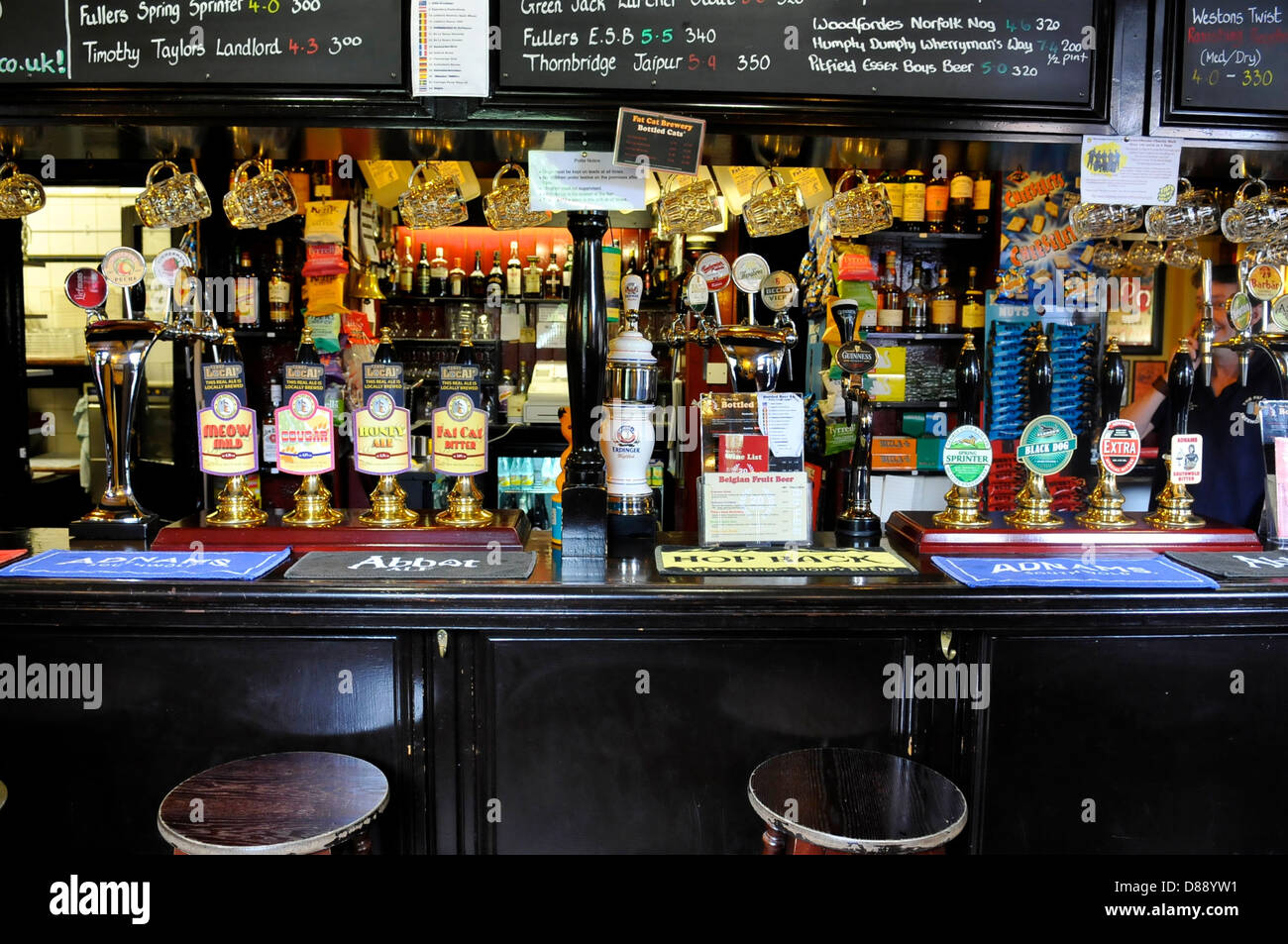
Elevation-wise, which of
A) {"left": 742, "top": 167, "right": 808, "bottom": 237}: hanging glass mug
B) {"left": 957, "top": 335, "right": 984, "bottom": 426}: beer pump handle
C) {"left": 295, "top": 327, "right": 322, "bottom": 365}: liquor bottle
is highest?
{"left": 742, "top": 167, "right": 808, "bottom": 237}: hanging glass mug

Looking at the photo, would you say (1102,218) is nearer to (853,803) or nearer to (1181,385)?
(1181,385)

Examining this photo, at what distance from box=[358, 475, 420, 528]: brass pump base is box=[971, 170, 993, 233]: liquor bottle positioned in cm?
381

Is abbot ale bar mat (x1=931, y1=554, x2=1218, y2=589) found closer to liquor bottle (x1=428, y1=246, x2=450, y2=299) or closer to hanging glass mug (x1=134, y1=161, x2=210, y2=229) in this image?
hanging glass mug (x1=134, y1=161, x2=210, y2=229)

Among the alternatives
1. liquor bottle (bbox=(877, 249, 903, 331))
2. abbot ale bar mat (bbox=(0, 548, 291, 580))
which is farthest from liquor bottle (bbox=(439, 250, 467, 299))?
abbot ale bar mat (bbox=(0, 548, 291, 580))

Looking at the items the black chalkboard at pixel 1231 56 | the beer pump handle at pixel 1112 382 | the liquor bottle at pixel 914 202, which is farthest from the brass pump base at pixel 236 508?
the liquor bottle at pixel 914 202

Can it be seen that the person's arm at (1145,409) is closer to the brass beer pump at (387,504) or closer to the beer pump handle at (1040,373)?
the beer pump handle at (1040,373)

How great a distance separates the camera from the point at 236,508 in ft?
6.64

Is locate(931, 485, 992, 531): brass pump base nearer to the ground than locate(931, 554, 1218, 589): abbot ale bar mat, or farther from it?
farther from it

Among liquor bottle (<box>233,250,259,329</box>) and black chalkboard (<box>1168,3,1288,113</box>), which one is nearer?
black chalkboard (<box>1168,3,1288,113</box>)

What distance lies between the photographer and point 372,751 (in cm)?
174

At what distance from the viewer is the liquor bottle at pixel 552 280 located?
19.4 feet

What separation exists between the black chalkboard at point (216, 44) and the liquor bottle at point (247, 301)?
2.84m

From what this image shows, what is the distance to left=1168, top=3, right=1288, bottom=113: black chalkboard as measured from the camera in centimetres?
201

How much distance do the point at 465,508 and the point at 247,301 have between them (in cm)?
326
